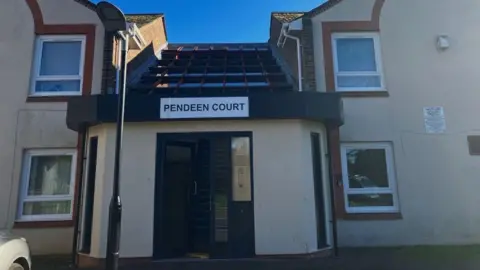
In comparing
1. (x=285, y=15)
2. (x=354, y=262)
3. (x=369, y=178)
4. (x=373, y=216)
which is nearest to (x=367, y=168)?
(x=369, y=178)

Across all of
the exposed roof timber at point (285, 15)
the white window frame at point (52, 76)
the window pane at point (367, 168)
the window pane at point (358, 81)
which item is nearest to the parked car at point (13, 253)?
the white window frame at point (52, 76)

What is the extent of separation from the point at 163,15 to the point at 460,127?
9.63m

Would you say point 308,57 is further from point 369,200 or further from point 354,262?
point 354,262

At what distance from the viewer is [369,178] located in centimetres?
983

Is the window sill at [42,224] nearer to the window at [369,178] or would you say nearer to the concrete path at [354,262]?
the concrete path at [354,262]

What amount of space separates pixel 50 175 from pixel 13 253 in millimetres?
4811

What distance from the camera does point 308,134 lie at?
825cm

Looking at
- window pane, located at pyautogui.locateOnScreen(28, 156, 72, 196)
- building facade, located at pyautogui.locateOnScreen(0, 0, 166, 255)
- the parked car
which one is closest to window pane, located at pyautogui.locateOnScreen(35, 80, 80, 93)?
building facade, located at pyautogui.locateOnScreen(0, 0, 166, 255)

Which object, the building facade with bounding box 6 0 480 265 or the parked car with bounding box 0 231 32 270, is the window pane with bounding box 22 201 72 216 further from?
the parked car with bounding box 0 231 32 270

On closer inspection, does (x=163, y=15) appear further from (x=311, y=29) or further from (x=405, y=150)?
(x=405, y=150)

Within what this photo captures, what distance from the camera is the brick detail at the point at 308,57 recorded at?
10.1m

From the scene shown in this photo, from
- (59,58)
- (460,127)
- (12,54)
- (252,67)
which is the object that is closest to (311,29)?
(252,67)

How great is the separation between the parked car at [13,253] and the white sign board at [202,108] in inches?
129

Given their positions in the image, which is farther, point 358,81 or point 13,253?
point 358,81
